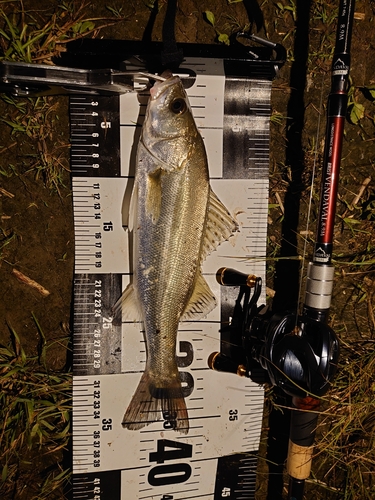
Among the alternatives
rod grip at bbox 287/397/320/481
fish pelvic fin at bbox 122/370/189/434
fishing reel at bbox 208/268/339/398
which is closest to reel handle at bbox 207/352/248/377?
fishing reel at bbox 208/268/339/398

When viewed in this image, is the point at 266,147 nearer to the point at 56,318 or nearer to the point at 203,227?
the point at 203,227

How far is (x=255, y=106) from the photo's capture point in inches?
93.4

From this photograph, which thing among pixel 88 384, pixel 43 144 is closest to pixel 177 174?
pixel 43 144

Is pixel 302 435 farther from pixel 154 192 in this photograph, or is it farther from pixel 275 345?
pixel 154 192

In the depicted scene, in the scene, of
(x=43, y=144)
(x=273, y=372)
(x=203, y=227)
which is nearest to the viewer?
(x=273, y=372)

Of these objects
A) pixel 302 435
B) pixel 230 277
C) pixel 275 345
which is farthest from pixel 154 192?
pixel 302 435

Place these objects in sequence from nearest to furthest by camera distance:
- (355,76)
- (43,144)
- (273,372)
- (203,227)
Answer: (273,372), (203,227), (43,144), (355,76)

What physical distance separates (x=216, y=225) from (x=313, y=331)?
2.43 feet

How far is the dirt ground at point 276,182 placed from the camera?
7.68 ft

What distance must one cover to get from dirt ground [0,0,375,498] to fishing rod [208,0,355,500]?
12.6 inches

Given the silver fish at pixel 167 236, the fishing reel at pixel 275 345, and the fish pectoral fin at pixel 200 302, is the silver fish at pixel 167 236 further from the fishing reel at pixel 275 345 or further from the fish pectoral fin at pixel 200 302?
the fishing reel at pixel 275 345

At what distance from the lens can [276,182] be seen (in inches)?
99.3

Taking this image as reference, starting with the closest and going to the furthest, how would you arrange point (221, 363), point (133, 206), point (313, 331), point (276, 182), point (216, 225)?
point (313, 331) < point (133, 206) < point (216, 225) < point (221, 363) < point (276, 182)

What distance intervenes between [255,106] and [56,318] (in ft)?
5.52
